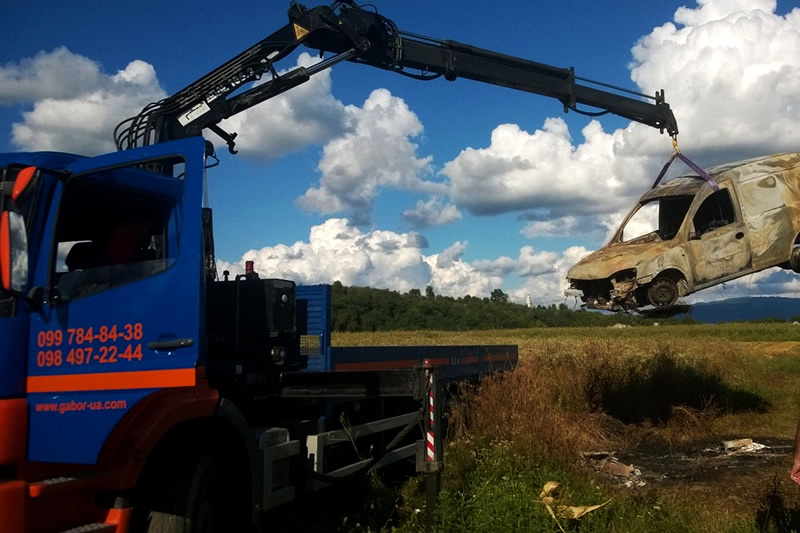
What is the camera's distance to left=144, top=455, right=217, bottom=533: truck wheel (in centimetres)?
416

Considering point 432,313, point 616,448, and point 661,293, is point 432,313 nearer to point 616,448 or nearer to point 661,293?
point 616,448

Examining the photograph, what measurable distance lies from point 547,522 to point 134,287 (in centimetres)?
386

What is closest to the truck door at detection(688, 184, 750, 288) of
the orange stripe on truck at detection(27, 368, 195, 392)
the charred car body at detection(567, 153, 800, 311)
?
the charred car body at detection(567, 153, 800, 311)

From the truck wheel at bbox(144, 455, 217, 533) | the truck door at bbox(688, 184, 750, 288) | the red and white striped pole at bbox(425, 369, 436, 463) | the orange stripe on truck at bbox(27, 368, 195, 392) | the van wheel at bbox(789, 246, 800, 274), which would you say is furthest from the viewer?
the van wheel at bbox(789, 246, 800, 274)

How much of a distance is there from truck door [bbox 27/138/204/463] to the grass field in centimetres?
276

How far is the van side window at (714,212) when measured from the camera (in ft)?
32.8

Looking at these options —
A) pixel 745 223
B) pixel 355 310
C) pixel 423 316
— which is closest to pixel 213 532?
pixel 745 223

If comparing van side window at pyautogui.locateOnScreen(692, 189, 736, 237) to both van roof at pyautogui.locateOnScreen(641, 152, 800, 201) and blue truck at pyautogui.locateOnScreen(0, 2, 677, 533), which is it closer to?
van roof at pyautogui.locateOnScreen(641, 152, 800, 201)

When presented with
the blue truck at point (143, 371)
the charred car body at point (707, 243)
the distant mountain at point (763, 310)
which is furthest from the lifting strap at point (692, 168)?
the distant mountain at point (763, 310)

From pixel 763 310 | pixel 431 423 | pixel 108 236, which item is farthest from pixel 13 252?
pixel 763 310

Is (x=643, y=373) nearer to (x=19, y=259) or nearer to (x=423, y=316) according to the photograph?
(x=19, y=259)

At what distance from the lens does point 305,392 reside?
5.75m

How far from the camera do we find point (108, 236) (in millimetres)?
4527

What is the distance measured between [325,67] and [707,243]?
5457 millimetres
